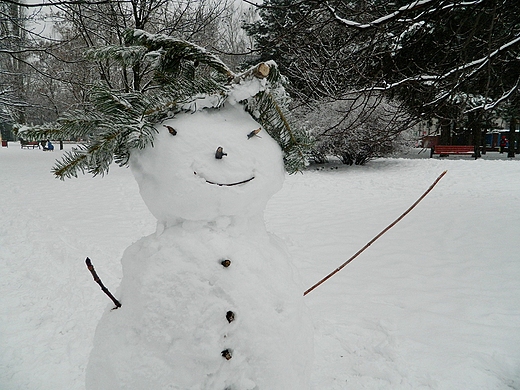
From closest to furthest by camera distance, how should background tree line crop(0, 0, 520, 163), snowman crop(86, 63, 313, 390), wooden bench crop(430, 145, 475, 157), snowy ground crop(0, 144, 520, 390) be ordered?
snowman crop(86, 63, 313, 390)
snowy ground crop(0, 144, 520, 390)
background tree line crop(0, 0, 520, 163)
wooden bench crop(430, 145, 475, 157)

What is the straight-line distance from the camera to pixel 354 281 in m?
4.11

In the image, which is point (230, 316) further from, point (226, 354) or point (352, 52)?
point (352, 52)

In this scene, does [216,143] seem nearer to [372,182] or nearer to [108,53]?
[108,53]

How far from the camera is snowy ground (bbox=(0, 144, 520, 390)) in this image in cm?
261

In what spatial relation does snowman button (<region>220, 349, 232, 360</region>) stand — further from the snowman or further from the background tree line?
the background tree line

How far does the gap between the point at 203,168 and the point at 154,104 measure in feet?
1.05

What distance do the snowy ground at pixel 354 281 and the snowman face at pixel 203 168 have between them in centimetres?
191

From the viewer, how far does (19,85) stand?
49.2 ft

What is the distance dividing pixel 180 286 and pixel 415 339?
8.73 ft

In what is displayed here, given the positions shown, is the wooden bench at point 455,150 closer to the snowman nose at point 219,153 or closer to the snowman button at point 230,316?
the snowman nose at point 219,153

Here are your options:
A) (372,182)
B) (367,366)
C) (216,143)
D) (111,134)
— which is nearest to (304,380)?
(216,143)

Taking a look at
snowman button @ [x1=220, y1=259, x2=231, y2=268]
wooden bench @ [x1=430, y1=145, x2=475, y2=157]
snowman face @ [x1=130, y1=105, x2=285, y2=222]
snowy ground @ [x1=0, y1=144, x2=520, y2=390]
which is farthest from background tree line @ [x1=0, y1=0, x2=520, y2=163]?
wooden bench @ [x1=430, y1=145, x2=475, y2=157]

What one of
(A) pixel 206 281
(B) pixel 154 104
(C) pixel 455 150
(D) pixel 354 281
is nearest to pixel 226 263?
(A) pixel 206 281

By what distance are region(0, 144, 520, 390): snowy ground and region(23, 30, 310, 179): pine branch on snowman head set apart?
2.04 m
